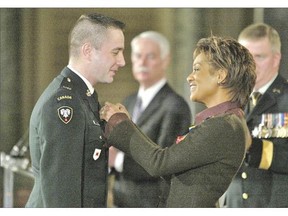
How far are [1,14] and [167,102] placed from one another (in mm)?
523

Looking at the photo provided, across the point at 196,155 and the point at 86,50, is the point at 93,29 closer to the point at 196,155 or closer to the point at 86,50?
the point at 86,50

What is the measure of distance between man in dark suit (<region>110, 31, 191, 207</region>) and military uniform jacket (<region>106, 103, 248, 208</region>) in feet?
1.24

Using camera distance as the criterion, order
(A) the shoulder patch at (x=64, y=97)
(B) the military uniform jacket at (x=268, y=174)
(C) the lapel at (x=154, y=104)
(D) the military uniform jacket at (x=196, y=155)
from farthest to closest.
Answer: (C) the lapel at (x=154, y=104), (B) the military uniform jacket at (x=268, y=174), (A) the shoulder patch at (x=64, y=97), (D) the military uniform jacket at (x=196, y=155)

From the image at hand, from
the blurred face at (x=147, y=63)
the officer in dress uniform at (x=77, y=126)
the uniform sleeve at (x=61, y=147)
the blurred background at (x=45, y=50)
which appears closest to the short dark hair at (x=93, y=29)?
the officer in dress uniform at (x=77, y=126)

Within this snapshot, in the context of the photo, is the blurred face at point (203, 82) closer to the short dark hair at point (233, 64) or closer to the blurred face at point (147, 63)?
the short dark hair at point (233, 64)

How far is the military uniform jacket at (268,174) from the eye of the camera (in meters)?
1.74

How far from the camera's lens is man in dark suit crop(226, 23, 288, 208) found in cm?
175

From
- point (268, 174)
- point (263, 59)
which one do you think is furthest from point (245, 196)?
point (263, 59)

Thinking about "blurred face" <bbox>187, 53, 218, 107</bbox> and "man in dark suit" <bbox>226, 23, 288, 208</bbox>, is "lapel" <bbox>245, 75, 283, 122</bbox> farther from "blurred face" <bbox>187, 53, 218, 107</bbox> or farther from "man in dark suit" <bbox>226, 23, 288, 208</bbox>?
"blurred face" <bbox>187, 53, 218, 107</bbox>

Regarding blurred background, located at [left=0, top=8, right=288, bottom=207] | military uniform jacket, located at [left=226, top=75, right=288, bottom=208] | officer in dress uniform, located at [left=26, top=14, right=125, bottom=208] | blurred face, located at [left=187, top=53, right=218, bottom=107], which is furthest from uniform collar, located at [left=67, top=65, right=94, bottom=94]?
military uniform jacket, located at [left=226, top=75, right=288, bottom=208]

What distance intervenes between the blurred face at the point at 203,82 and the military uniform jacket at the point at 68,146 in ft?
0.72

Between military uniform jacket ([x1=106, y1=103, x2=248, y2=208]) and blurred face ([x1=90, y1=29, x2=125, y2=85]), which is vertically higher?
blurred face ([x1=90, y1=29, x2=125, y2=85])

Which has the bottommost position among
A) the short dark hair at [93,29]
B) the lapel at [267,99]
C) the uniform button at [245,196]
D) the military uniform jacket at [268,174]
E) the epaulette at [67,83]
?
the uniform button at [245,196]

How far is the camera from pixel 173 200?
1333 mm
